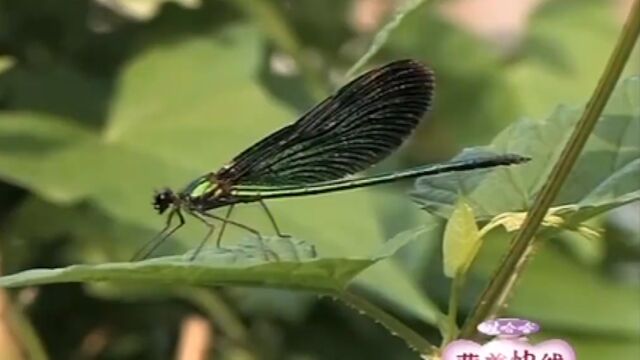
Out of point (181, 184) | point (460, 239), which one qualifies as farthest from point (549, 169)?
point (181, 184)

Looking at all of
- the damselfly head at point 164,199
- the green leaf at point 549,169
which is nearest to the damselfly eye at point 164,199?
the damselfly head at point 164,199

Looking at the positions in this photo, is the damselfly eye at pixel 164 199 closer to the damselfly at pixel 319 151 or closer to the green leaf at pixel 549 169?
the damselfly at pixel 319 151

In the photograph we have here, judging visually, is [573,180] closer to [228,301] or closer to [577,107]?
[577,107]

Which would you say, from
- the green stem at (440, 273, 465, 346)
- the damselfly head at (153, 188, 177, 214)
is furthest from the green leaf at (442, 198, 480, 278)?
the damselfly head at (153, 188, 177, 214)

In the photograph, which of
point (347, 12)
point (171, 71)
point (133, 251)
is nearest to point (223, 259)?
point (133, 251)

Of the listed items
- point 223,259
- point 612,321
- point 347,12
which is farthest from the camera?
point 347,12

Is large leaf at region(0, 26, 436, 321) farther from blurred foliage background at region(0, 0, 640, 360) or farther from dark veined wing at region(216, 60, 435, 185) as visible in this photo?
dark veined wing at region(216, 60, 435, 185)
